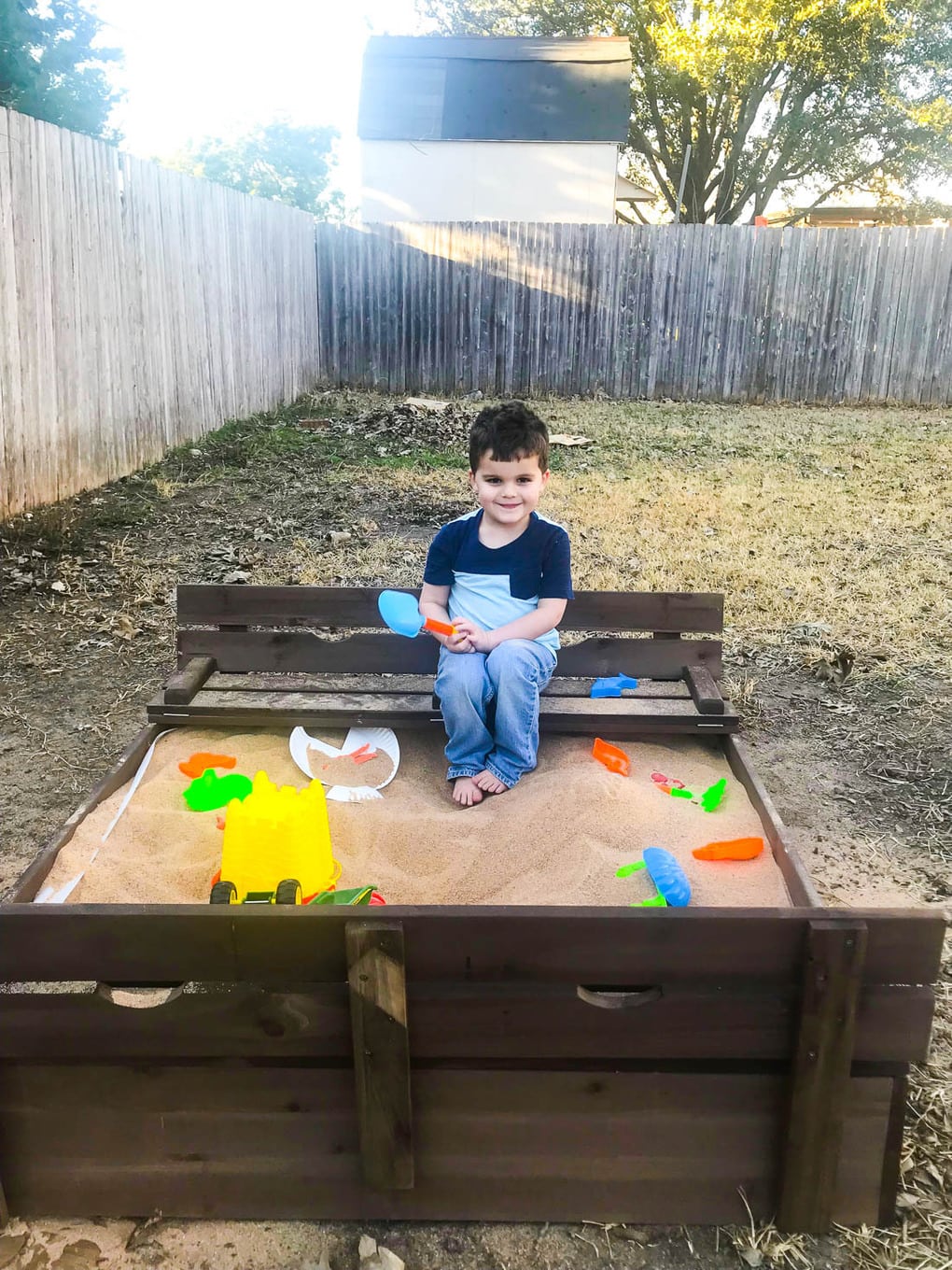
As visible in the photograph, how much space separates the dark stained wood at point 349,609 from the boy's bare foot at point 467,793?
0.82 m

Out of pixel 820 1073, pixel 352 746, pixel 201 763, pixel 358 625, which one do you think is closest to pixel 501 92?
pixel 358 625

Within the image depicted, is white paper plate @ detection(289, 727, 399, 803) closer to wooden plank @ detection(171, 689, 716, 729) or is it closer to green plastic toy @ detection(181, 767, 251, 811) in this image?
wooden plank @ detection(171, 689, 716, 729)

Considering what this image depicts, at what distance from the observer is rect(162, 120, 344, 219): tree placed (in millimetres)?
45125

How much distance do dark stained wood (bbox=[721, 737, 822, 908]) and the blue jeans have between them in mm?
579

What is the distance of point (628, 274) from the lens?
500 inches

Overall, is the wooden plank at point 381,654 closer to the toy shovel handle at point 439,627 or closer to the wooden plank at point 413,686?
the wooden plank at point 413,686

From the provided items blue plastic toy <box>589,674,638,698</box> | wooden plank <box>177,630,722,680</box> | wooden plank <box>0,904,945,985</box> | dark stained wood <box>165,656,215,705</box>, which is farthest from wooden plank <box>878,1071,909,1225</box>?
dark stained wood <box>165,656,215,705</box>

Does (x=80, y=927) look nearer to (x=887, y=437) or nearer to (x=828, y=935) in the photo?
(x=828, y=935)

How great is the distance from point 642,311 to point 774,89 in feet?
49.8

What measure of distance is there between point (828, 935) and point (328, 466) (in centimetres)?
737

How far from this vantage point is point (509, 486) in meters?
2.76

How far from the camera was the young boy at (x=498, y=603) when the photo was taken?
2.71 m

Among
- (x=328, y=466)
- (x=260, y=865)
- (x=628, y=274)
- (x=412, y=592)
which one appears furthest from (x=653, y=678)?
(x=628, y=274)

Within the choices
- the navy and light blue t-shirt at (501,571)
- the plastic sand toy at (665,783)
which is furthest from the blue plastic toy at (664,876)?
the navy and light blue t-shirt at (501,571)
